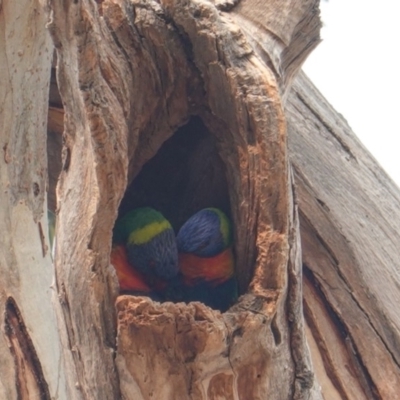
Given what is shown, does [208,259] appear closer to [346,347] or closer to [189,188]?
[189,188]

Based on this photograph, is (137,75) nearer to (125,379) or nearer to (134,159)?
(134,159)

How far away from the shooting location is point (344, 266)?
187cm

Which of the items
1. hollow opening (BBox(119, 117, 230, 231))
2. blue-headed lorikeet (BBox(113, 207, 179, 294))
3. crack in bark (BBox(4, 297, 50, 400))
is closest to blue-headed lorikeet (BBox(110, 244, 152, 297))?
blue-headed lorikeet (BBox(113, 207, 179, 294))

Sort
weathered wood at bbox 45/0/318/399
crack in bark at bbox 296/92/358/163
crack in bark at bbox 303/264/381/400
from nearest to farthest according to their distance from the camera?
weathered wood at bbox 45/0/318/399
crack in bark at bbox 303/264/381/400
crack in bark at bbox 296/92/358/163

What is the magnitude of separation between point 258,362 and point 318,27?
885 millimetres

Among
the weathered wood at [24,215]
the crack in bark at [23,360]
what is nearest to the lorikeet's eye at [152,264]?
the weathered wood at [24,215]

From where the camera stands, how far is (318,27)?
171cm

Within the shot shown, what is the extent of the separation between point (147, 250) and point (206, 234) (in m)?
0.19

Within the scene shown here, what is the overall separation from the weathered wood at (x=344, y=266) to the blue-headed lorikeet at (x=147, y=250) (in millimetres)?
385

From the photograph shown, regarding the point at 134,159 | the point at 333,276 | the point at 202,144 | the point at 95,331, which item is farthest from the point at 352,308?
the point at 95,331

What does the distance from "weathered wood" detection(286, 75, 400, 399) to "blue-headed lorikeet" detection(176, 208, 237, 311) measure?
24 cm

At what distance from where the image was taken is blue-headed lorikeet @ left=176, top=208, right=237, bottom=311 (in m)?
1.68

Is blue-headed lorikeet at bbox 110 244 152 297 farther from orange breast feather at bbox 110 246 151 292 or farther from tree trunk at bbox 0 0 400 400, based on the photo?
tree trunk at bbox 0 0 400 400

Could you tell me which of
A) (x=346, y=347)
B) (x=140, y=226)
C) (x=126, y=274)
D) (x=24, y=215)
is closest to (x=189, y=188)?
(x=140, y=226)
